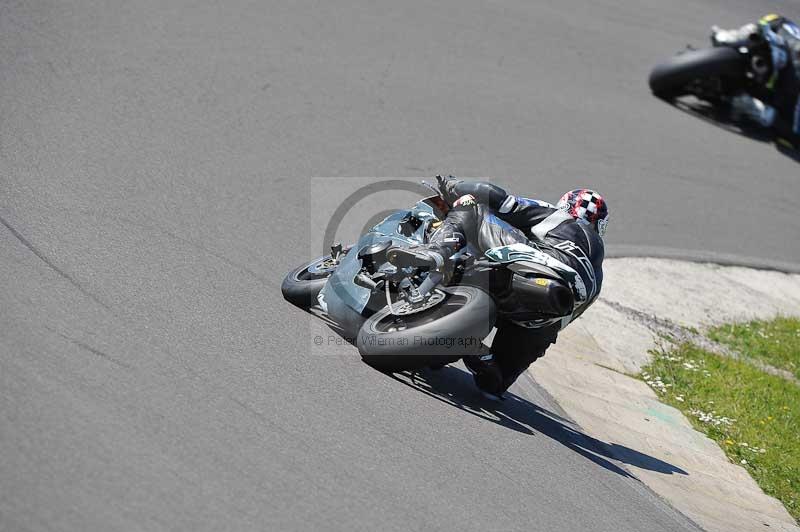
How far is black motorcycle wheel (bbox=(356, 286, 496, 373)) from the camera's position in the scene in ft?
17.8

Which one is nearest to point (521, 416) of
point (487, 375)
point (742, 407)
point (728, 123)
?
point (487, 375)

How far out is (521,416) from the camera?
6008 mm

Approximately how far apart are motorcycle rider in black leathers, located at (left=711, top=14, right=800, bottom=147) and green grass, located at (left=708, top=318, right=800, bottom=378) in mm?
4987

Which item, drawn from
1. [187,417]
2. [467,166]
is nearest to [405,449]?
[187,417]

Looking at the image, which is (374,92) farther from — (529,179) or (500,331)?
(500,331)

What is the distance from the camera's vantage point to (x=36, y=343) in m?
4.64

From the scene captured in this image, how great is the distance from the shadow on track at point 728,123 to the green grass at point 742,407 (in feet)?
19.5

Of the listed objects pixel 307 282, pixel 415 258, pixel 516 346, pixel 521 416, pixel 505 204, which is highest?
pixel 505 204

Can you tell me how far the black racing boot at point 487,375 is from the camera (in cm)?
596

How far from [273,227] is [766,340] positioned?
16.4 ft

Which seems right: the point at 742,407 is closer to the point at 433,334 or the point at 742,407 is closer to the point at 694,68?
the point at 433,334

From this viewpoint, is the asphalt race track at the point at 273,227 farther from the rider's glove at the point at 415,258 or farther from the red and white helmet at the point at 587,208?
the red and white helmet at the point at 587,208

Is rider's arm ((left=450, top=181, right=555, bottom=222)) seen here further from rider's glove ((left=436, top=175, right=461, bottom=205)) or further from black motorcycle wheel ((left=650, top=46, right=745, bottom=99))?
black motorcycle wheel ((left=650, top=46, right=745, bottom=99))

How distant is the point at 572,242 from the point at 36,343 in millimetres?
3153
